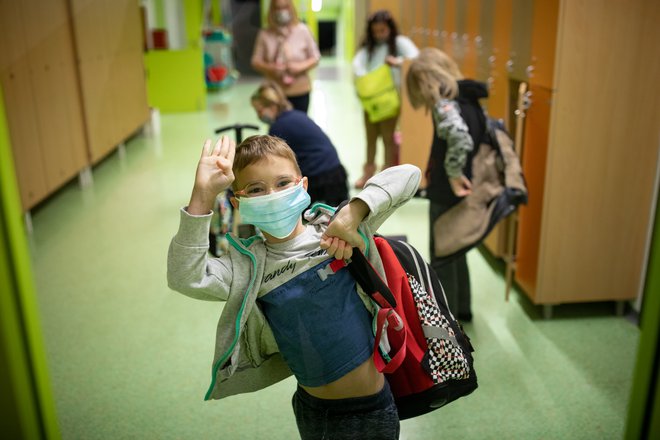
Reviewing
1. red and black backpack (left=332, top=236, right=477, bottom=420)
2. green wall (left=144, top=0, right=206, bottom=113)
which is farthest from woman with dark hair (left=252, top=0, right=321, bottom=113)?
green wall (left=144, top=0, right=206, bottom=113)

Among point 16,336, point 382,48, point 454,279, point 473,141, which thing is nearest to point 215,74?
point 382,48

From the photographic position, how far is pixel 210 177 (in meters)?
1.29

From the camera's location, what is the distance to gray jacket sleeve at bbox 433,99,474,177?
103 inches

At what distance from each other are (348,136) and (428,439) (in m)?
5.49

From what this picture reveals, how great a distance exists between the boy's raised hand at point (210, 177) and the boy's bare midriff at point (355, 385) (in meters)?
0.53

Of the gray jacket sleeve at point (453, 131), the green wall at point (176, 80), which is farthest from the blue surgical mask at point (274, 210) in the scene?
the green wall at point (176, 80)

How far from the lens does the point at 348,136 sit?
7.52 m

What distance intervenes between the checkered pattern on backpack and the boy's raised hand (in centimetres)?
55

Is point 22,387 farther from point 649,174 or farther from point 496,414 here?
point 649,174

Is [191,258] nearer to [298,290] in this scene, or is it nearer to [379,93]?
[298,290]

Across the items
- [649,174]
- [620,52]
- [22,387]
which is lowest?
[649,174]

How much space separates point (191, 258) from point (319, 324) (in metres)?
0.34

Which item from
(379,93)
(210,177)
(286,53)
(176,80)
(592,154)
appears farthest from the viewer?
(176,80)

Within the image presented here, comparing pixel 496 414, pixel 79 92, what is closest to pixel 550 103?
pixel 496 414
